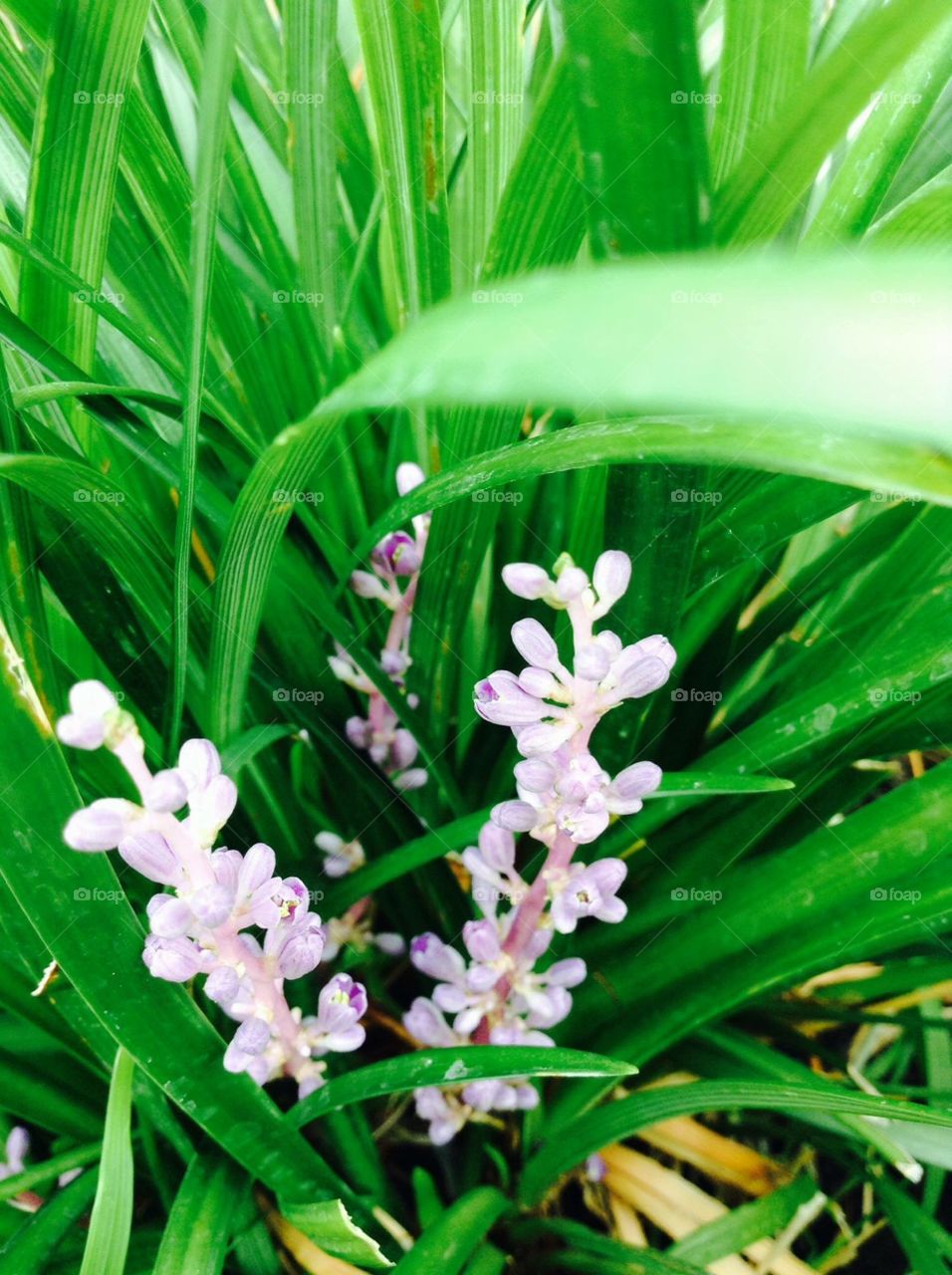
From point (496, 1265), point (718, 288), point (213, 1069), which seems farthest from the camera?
point (496, 1265)

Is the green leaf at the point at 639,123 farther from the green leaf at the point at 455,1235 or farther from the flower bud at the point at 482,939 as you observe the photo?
the green leaf at the point at 455,1235

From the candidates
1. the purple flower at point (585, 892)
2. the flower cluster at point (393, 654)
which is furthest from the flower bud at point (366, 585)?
the purple flower at point (585, 892)

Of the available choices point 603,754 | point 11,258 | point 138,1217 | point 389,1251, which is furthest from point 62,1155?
point 11,258

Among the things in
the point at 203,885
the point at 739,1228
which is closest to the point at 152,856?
the point at 203,885

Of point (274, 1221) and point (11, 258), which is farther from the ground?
point (11, 258)

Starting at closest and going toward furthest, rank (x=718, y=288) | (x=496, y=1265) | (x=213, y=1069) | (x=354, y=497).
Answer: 1. (x=718, y=288)
2. (x=213, y=1069)
3. (x=496, y=1265)
4. (x=354, y=497)

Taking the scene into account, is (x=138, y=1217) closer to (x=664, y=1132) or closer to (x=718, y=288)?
(x=664, y=1132)
